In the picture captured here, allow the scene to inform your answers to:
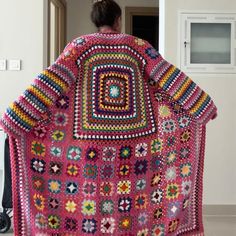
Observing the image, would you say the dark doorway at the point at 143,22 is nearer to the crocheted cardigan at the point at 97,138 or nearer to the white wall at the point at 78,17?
the white wall at the point at 78,17

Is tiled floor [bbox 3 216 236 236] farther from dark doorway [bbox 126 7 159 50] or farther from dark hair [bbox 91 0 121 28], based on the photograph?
dark doorway [bbox 126 7 159 50]

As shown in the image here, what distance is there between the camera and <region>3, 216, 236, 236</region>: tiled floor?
122 inches

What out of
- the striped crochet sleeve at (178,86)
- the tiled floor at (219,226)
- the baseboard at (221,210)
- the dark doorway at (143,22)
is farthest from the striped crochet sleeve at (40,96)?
the dark doorway at (143,22)

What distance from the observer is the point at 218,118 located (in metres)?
3.58

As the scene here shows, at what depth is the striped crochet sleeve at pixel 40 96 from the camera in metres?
1.59

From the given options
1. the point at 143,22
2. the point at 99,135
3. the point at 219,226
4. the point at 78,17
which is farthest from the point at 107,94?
the point at 143,22

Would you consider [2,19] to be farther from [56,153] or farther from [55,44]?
[56,153]

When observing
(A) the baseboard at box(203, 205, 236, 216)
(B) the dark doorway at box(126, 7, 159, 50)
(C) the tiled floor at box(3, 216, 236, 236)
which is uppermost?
(B) the dark doorway at box(126, 7, 159, 50)

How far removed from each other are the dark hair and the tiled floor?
73.6 inches

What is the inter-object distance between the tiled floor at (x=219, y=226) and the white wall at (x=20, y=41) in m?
1.51

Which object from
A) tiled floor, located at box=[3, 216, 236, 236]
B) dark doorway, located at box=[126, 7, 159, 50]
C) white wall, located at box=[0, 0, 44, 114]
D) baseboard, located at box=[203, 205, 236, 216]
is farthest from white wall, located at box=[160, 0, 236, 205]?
dark doorway, located at box=[126, 7, 159, 50]

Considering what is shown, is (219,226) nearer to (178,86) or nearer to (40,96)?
(178,86)

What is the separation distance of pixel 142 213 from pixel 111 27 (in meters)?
0.80

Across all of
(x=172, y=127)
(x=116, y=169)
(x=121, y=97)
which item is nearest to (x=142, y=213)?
(x=116, y=169)
